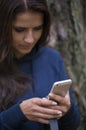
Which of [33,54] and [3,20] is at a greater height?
[3,20]

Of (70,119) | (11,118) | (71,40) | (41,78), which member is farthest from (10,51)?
(71,40)

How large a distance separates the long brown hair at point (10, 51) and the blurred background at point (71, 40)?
875 millimetres

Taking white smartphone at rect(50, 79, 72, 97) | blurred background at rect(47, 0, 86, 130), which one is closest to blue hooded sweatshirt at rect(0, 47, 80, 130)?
white smartphone at rect(50, 79, 72, 97)

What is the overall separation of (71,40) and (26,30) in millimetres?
1104

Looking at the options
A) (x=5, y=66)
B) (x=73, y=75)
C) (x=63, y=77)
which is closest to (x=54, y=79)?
(x=63, y=77)

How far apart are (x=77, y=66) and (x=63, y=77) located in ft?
3.04

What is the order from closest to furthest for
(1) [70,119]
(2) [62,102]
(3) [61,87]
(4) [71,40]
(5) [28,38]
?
(3) [61,87], (2) [62,102], (5) [28,38], (1) [70,119], (4) [71,40]

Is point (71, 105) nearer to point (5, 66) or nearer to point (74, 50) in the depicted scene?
point (5, 66)

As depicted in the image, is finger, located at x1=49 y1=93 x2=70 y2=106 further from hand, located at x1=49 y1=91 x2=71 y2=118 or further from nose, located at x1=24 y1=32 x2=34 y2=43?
nose, located at x1=24 y1=32 x2=34 y2=43

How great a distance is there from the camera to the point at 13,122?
2500 mm

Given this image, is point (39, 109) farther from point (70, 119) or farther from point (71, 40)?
point (71, 40)

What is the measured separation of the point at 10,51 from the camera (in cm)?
260

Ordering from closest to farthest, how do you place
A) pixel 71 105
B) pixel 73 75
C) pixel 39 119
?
1. pixel 39 119
2. pixel 71 105
3. pixel 73 75

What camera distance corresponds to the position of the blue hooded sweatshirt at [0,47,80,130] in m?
2.52
